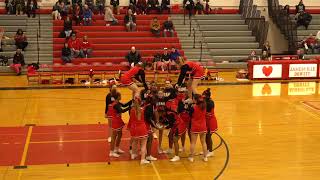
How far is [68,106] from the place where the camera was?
20172 mm

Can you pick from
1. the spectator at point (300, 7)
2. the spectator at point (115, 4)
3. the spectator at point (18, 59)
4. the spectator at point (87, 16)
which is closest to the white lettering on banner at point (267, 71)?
the spectator at point (300, 7)

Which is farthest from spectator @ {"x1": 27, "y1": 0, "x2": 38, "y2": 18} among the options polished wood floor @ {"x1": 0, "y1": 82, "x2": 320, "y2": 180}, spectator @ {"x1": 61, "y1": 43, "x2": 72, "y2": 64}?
polished wood floor @ {"x1": 0, "y1": 82, "x2": 320, "y2": 180}

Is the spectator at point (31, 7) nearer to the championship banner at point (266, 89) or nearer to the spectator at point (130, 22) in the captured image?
the spectator at point (130, 22)

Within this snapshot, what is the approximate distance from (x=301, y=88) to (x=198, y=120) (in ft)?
40.9

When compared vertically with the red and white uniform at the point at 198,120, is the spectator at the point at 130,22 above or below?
above

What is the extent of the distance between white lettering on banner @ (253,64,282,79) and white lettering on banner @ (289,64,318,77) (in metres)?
0.61

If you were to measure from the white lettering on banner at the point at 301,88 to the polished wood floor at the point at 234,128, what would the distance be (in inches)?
1.0

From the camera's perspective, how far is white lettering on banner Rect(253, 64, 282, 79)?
26.2 meters

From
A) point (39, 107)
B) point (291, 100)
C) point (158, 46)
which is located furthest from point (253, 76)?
point (39, 107)

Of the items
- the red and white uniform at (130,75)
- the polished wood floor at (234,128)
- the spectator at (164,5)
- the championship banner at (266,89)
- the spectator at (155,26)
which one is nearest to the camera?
the polished wood floor at (234,128)

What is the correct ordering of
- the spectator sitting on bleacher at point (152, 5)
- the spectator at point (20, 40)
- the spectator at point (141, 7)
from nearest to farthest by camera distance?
the spectator at point (20, 40) → the spectator at point (141, 7) → the spectator sitting on bleacher at point (152, 5)

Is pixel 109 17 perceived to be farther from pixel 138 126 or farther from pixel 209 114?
pixel 138 126

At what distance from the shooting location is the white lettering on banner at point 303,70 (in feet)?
86.7

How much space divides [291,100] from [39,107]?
9811 mm
